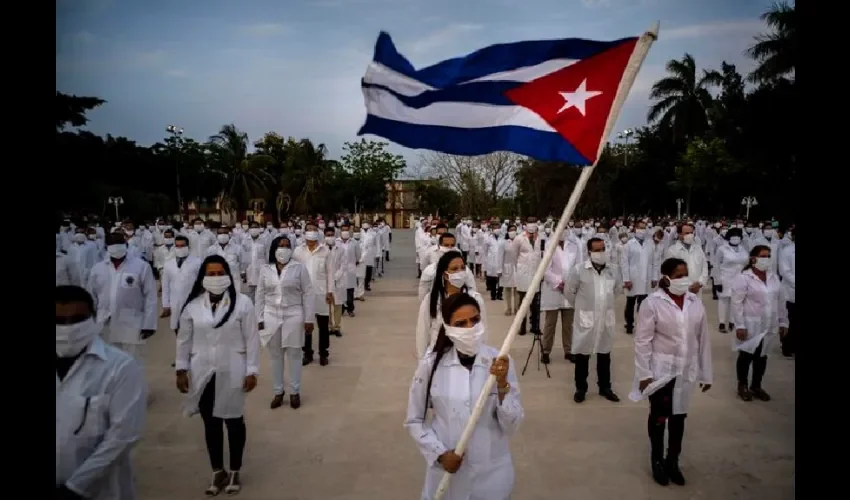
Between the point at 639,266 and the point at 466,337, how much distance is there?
9529mm

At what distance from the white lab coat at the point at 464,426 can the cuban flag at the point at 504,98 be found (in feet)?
4.49

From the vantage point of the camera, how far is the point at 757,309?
680 cm

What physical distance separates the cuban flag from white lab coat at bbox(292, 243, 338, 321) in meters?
5.67

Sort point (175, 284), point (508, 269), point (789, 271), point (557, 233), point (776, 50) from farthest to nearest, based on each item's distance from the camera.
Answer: point (776, 50) → point (508, 269) → point (789, 271) → point (175, 284) → point (557, 233)

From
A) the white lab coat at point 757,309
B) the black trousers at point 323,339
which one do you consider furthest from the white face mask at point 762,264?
the black trousers at point 323,339

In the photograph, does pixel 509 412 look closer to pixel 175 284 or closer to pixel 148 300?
pixel 148 300

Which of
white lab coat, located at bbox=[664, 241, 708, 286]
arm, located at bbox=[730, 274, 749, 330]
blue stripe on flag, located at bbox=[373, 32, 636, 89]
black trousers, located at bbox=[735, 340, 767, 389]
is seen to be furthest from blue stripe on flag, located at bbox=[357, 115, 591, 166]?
white lab coat, located at bbox=[664, 241, 708, 286]

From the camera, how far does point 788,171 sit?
2459 centimetres

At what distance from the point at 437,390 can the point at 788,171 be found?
26565 mm

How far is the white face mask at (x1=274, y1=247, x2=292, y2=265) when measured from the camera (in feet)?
22.0

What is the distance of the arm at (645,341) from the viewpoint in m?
4.88

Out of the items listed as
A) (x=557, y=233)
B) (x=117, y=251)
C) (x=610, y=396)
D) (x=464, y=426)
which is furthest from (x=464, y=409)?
(x=117, y=251)
